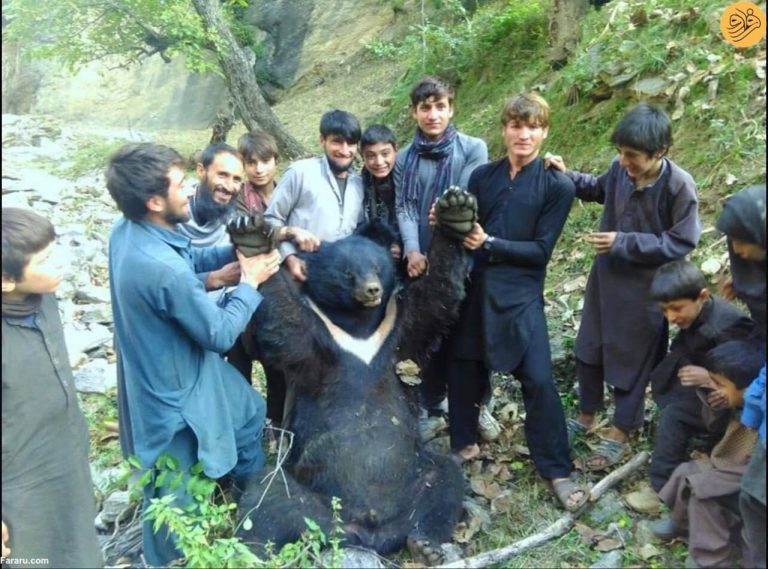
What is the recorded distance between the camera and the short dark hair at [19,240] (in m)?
2.82

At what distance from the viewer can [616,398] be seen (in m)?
4.05

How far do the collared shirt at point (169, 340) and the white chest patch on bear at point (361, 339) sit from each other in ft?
2.03

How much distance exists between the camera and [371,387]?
3.98 meters

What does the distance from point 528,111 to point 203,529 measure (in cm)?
257

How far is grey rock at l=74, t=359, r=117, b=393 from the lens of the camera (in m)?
5.54

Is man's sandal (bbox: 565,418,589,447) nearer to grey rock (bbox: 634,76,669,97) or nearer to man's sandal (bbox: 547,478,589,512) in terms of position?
man's sandal (bbox: 547,478,589,512)

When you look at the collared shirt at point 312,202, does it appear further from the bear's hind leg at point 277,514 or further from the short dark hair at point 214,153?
the bear's hind leg at point 277,514

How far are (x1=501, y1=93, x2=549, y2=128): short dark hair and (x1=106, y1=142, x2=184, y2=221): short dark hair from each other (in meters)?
1.67

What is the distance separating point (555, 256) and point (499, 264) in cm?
261

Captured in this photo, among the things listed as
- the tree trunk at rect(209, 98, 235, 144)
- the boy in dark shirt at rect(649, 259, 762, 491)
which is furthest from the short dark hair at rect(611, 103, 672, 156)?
the tree trunk at rect(209, 98, 235, 144)

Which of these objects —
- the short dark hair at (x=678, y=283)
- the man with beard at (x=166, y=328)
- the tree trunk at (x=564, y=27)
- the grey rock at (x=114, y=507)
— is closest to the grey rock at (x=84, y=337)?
the grey rock at (x=114, y=507)

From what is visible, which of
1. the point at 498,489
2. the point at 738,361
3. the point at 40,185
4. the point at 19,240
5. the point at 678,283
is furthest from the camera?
the point at 40,185

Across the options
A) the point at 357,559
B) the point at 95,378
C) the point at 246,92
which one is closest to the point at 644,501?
the point at 357,559

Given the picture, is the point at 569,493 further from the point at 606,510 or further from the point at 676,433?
the point at 676,433
